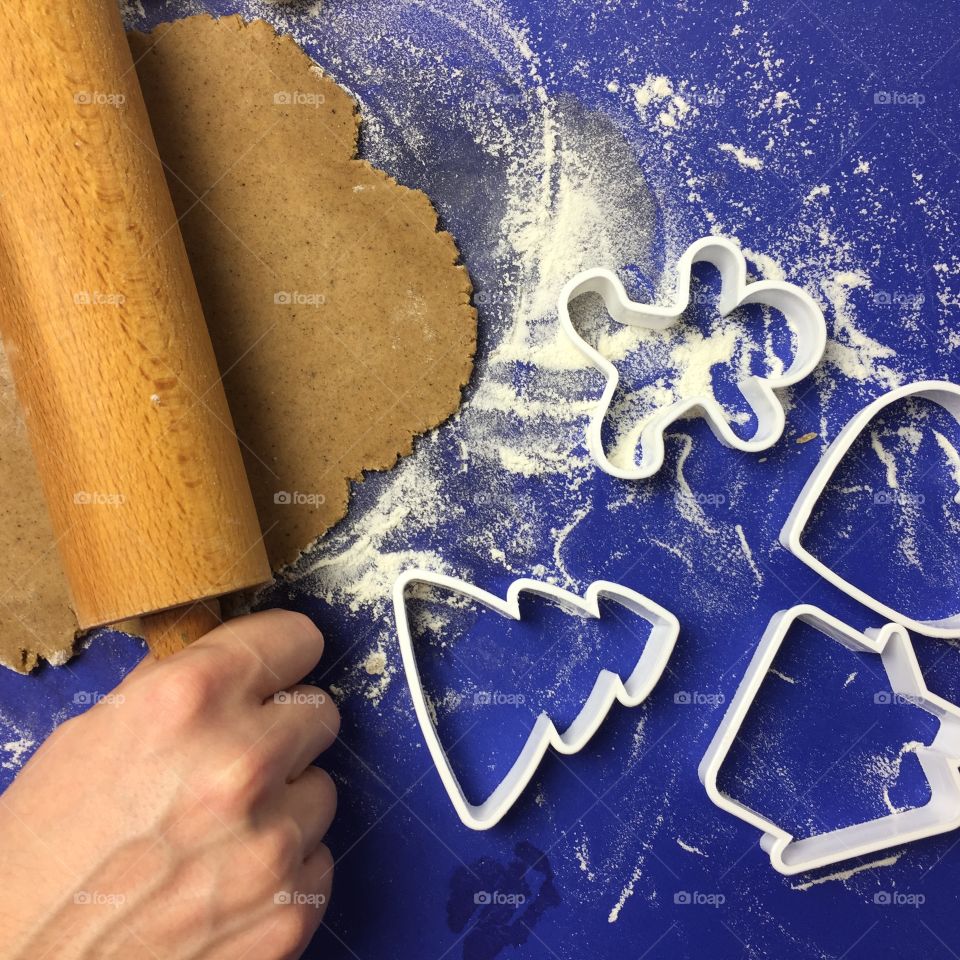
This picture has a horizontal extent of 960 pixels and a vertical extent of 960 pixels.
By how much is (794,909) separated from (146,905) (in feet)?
4.04

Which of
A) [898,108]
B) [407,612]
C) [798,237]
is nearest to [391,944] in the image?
[407,612]

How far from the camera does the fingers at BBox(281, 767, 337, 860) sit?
1.28m

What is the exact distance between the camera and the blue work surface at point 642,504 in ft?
4.98

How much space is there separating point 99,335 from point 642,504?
1028 mm

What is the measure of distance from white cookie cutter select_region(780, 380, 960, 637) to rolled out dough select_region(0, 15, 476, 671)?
769 mm

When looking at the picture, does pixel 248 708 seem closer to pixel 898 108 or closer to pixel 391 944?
pixel 391 944

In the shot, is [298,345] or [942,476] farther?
[942,476]

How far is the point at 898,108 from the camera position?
1590mm

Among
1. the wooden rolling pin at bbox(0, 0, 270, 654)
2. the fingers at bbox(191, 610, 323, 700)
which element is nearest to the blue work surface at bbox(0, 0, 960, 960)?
the fingers at bbox(191, 610, 323, 700)

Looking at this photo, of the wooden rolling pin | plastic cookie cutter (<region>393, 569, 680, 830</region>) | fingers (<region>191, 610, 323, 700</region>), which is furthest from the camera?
plastic cookie cutter (<region>393, 569, 680, 830</region>)

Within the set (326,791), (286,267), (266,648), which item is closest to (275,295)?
(286,267)

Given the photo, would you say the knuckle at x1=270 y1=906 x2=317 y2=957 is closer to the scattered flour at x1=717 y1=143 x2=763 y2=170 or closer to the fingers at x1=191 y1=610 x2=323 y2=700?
the fingers at x1=191 y1=610 x2=323 y2=700

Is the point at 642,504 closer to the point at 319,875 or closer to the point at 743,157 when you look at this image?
the point at 743,157

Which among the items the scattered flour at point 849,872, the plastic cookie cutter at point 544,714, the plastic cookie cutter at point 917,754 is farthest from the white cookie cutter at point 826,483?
the scattered flour at point 849,872
